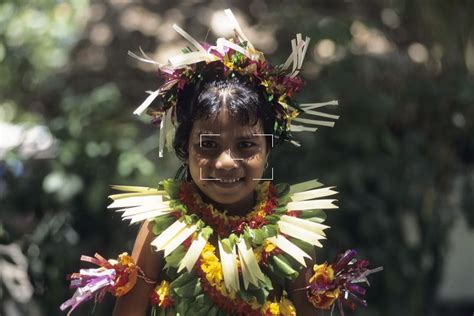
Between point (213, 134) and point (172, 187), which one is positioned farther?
point (172, 187)

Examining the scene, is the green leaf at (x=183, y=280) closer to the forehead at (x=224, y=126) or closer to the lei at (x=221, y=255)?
the lei at (x=221, y=255)

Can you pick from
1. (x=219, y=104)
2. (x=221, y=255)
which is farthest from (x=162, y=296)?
(x=219, y=104)

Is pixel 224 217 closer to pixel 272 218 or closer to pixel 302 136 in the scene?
pixel 272 218

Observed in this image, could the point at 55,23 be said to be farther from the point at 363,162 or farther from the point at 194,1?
the point at 363,162

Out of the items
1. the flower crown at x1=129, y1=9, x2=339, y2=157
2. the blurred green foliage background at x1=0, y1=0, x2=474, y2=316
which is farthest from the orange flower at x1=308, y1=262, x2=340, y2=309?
the blurred green foliage background at x1=0, y1=0, x2=474, y2=316

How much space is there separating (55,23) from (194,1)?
1001 mm

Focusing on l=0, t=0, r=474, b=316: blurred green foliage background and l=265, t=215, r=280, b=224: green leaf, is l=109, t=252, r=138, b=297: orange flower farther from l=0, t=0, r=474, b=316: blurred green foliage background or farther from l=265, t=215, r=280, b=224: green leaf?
l=0, t=0, r=474, b=316: blurred green foliage background

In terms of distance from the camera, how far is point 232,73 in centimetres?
253

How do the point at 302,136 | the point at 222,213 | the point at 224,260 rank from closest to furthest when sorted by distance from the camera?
1. the point at 224,260
2. the point at 222,213
3. the point at 302,136

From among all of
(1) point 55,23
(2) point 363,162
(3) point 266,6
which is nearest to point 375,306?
(2) point 363,162

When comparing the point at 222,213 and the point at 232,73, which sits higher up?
the point at 232,73

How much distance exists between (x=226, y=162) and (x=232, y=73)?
257 millimetres

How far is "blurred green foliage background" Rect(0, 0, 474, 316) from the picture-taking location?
5.11m

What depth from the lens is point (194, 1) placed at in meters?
5.89
